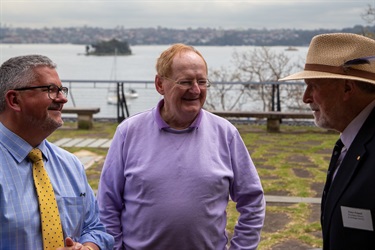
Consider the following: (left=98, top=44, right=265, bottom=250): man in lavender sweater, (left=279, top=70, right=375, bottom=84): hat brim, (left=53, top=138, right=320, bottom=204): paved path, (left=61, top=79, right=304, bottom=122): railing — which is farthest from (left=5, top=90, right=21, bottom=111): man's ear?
(left=61, top=79, right=304, bottom=122): railing

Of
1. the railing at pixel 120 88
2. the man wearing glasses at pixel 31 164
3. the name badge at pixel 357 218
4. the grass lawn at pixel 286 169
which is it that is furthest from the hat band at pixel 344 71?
the railing at pixel 120 88

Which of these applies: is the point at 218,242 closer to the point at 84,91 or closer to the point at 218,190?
the point at 218,190

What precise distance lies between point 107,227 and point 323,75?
138 cm

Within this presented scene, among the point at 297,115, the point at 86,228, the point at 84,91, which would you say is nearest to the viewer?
the point at 86,228

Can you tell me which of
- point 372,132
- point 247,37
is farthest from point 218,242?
point 247,37

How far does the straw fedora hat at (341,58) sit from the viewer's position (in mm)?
2371

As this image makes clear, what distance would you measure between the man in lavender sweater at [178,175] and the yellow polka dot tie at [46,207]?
586mm

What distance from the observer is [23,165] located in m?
2.30

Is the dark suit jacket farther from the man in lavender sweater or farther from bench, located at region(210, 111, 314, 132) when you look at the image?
bench, located at region(210, 111, 314, 132)

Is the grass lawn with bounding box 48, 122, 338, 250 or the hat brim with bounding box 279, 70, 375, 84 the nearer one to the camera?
the hat brim with bounding box 279, 70, 375, 84

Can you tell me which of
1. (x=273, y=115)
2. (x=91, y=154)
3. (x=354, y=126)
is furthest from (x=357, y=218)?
(x=273, y=115)

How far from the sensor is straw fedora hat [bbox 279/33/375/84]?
2.37m

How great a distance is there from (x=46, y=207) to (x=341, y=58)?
1451mm

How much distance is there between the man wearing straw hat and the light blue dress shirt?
42.8 inches
